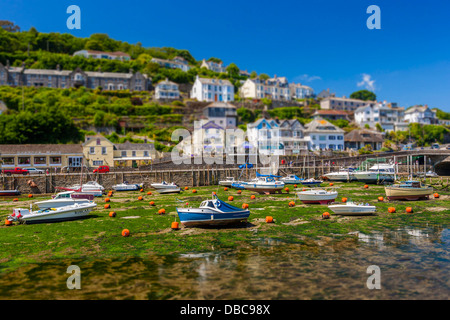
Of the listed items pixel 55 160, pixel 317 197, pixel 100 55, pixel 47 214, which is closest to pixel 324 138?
pixel 317 197

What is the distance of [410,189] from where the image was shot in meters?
32.8

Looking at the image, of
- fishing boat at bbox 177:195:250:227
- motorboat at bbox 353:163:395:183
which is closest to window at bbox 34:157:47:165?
fishing boat at bbox 177:195:250:227

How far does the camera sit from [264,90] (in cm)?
12775

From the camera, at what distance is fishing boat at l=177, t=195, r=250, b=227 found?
22.2 metres

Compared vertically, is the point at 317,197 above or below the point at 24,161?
below

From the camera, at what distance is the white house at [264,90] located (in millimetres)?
125713

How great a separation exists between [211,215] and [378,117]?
353 feet

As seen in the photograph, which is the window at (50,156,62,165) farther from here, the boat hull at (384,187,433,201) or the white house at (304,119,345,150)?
the white house at (304,119,345,150)

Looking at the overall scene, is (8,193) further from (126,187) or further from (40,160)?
(40,160)

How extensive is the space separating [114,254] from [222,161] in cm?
4528

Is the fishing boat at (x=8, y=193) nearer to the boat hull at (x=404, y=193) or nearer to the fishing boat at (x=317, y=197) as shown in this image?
the fishing boat at (x=317, y=197)

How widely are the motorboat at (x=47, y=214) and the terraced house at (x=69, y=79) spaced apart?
306 ft

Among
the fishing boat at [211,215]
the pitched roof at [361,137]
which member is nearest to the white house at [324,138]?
the pitched roof at [361,137]
